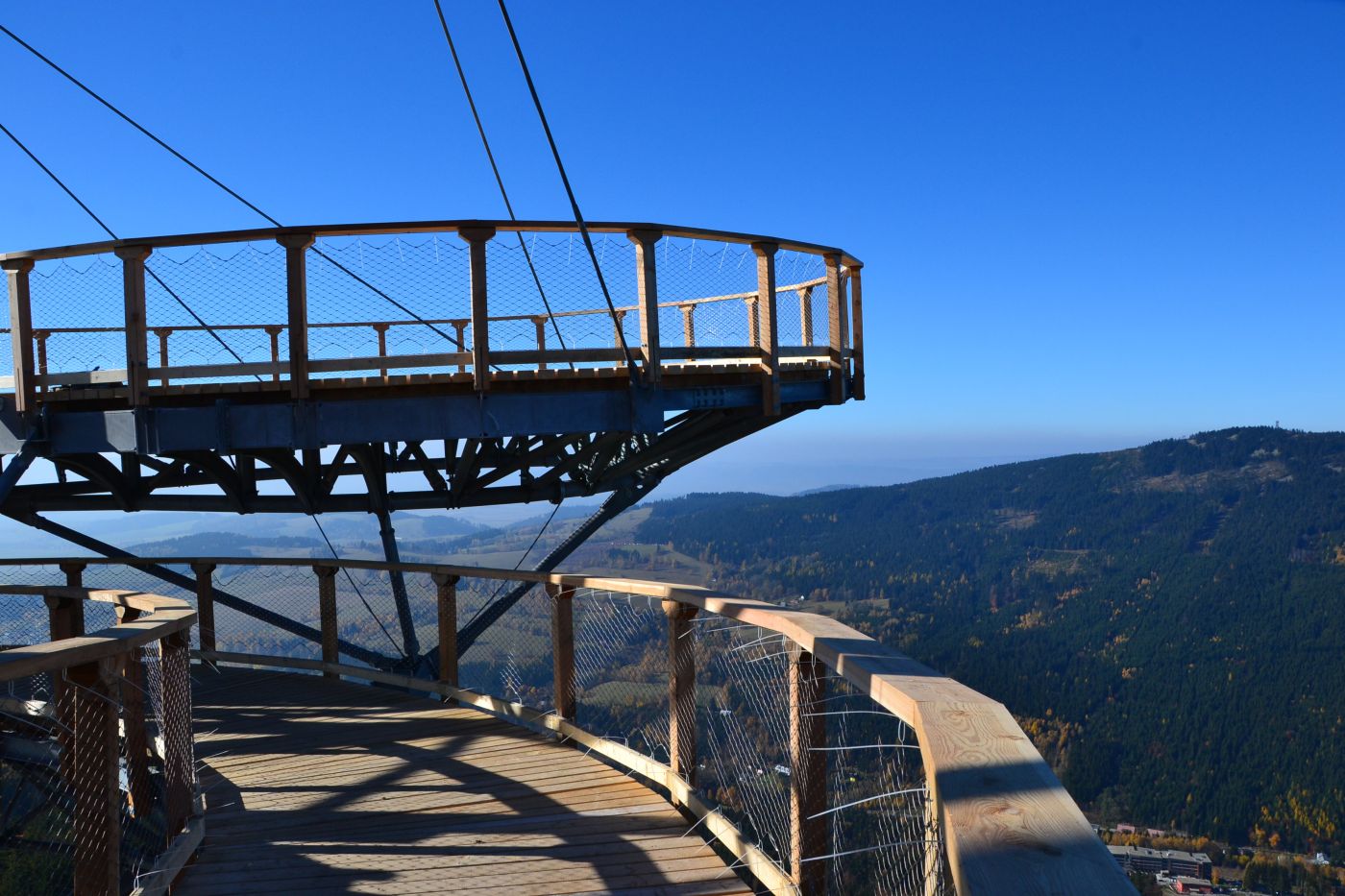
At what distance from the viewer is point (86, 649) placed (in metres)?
3.10

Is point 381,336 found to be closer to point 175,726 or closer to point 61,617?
point 61,617

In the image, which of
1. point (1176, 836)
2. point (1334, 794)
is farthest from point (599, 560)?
point (1334, 794)

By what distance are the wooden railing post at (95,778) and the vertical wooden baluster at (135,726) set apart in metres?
0.56

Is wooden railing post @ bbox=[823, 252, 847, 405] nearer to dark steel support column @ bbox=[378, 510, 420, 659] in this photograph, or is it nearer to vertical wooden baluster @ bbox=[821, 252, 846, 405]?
vertical wooden baluster @ bbox=[821, 252, 846, 405]

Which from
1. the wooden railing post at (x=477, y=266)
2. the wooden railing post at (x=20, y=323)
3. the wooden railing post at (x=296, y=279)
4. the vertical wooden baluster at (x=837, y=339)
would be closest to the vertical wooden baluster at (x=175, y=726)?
the wooden railing post at (x=296, y=279)

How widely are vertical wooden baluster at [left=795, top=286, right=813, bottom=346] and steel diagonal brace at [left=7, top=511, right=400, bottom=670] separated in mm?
4754

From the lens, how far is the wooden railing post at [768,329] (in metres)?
7.20

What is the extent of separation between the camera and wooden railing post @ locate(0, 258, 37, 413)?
257 inches

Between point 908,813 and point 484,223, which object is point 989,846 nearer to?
point 908,813

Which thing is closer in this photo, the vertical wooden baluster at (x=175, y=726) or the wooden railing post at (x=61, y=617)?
the vertical wooden baluster at (x=175, y=726)

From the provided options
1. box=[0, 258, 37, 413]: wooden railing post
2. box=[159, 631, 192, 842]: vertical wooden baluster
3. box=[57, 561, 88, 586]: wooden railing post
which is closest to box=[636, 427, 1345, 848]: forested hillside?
box=[57, 561, 88, 586]: wooden railing post

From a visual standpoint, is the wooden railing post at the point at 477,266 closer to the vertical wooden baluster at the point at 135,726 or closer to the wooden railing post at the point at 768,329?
the wooden railing post at the point at 768,329

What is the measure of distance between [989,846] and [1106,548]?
422 feet

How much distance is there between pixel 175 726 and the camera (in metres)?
4.23
